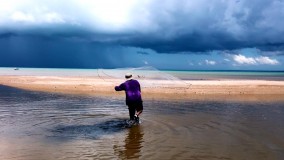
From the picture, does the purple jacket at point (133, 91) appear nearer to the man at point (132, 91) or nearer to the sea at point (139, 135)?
the man at point (132, 91)

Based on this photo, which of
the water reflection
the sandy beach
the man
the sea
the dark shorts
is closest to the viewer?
the water reflection

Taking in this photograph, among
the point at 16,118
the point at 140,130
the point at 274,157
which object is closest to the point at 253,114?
the point at 140,130

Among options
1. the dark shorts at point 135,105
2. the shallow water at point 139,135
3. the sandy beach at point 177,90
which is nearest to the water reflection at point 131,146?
the shallow water at point 139,135

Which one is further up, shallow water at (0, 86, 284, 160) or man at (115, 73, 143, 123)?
man at (115, 73, 143, 123)

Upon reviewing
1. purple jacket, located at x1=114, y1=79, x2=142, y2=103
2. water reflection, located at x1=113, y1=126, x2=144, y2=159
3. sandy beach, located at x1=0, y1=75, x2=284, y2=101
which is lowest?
water reflection, located at x1=113, y1=126, x2=144, y2=159

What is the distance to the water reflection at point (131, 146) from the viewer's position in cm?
1096

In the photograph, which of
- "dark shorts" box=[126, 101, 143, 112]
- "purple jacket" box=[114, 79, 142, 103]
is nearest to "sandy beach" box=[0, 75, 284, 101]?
"dark shorts" box=[126, 101, 143, 112]

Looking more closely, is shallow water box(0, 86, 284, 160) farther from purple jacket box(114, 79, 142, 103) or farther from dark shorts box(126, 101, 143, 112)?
purple jacket box(114, 79, 142, 103)

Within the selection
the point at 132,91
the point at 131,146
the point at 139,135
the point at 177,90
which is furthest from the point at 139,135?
the point at 177,90

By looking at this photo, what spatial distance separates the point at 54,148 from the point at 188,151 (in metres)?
4.42

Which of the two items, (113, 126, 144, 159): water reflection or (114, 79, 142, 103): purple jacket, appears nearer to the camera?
(113, 126, 144, 159): water reflection

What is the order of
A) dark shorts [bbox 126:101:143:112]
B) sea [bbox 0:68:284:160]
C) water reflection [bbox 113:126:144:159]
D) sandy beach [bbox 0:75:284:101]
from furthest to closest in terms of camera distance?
sandy beach [bbox 0:75:284:101] → dark shorts [bbox 126:101:143:112] → sea [bbox 0:68:284:160] → water reflection [bbox 113:126:144:159]

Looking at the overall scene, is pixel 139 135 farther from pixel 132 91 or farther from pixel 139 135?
pixel 132 91

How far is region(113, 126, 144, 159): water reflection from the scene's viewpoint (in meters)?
11.0
